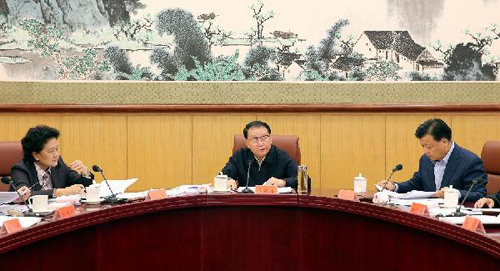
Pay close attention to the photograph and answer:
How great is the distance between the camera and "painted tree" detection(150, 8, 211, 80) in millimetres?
5457

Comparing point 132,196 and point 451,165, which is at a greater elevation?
point 451,165

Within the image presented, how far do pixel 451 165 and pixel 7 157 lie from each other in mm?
2486

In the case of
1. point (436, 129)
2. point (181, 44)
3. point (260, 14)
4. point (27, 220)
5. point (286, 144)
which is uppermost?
point (260, 14)

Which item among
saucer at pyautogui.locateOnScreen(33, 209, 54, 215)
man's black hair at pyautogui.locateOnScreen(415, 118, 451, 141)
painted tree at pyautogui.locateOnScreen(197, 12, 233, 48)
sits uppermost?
painted tree at pyautogui.locateOnScreen(197, 12, 233, 48)

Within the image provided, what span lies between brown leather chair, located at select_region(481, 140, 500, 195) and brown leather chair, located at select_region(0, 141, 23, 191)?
8.75ft

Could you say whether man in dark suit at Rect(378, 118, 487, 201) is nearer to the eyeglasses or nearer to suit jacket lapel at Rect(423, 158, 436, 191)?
suit jacket lapel at Rect(423, 158, 436, 191)

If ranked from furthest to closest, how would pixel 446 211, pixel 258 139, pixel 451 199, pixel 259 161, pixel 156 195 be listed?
pixel 259 161 < pixel 258 139 < pixel 156 195 < pixel 451 199 < pixel 446 211

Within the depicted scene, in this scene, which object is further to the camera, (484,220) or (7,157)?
(7,157)

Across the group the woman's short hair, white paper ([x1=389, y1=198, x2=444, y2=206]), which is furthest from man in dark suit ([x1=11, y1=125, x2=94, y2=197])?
white paper ([x1=389, y1=198, x2=444, y2=206])

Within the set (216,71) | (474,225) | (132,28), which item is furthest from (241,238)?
(132,28)

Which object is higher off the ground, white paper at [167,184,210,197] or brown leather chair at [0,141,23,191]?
brown leather chair at [0,141,23,191]

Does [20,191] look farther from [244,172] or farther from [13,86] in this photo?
[13,86]

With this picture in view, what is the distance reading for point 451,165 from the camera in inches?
148

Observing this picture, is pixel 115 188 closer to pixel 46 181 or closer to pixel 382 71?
pixel 46 181
